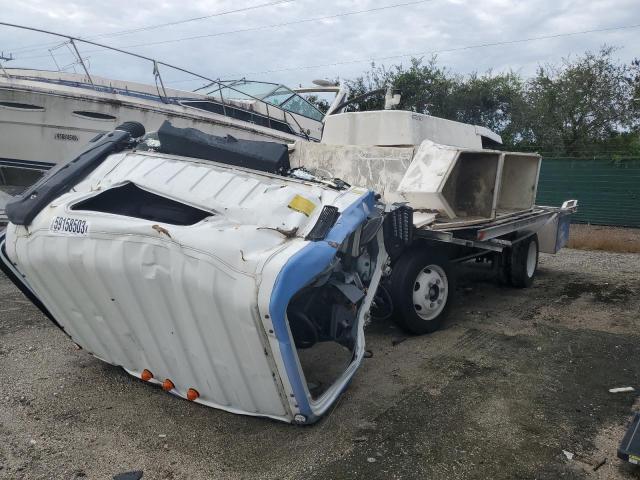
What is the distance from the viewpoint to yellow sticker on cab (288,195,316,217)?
299 centimetres

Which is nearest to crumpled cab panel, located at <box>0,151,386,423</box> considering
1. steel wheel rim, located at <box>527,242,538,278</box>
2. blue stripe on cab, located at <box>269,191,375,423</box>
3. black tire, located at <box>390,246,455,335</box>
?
blue stripe on cab, located at <box>269,191,375,423</box>

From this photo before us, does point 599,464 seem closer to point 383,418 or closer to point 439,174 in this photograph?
point 383,418

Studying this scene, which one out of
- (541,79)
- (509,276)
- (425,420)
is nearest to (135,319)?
(425,420)

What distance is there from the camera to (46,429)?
3287 millimetres

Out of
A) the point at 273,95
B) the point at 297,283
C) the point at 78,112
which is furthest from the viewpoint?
the point at 273,95

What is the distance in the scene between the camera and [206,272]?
2746 millimetres

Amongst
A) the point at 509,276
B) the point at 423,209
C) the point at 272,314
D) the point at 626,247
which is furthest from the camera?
the point at 626,247

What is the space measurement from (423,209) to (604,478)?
2841 millimetres

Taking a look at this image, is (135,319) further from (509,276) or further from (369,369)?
(509,276)

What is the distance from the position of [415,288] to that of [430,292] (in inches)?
8.9

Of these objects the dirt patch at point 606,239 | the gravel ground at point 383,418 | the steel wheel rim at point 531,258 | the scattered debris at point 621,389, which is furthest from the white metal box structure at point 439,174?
the dirt patch at point 606,239

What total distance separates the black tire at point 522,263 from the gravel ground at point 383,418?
178cm

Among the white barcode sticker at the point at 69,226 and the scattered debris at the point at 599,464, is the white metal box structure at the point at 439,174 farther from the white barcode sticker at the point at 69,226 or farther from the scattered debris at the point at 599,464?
the white barcode sticker at the point at 69,226

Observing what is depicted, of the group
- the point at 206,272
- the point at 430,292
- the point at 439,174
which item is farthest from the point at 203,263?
the point at 439,174
